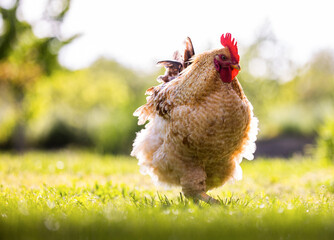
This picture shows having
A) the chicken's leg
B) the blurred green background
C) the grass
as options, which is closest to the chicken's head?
the chicken's leg

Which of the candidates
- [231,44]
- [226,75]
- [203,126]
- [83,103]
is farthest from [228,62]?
[83,103]

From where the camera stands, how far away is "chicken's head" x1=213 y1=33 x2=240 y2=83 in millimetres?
4105

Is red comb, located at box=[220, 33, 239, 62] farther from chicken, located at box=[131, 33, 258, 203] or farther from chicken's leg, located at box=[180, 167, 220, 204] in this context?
chicken's leg, located at box=[180, 167, 220, 204]

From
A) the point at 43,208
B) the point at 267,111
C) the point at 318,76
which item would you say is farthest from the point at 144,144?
the point at 318,76

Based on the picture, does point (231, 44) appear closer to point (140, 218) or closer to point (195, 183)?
point (195, 183)

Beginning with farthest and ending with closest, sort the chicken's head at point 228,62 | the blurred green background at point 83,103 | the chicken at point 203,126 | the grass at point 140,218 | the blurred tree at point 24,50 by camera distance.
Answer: the blurred green background at point 83,103
the blurred tree at point 24,50
the chicken's head at point 228,62
the chicken at point 203,126
the grass at point 140,218

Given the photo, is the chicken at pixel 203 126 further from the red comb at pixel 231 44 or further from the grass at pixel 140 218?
the grass at pixel 140 218

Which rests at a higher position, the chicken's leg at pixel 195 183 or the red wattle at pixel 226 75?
the red wattle at pixel 226 75

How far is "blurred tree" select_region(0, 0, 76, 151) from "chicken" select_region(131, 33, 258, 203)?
909cm

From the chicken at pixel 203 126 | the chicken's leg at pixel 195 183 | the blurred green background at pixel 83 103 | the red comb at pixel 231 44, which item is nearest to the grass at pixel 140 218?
the chicken's leg at pixel 195 183

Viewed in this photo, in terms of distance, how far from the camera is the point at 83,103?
22.8 metres

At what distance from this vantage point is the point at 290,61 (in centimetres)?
1916

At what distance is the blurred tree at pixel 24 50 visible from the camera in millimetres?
11867

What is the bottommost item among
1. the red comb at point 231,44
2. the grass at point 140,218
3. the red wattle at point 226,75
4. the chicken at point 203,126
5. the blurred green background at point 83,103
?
the grass at point 140,218
